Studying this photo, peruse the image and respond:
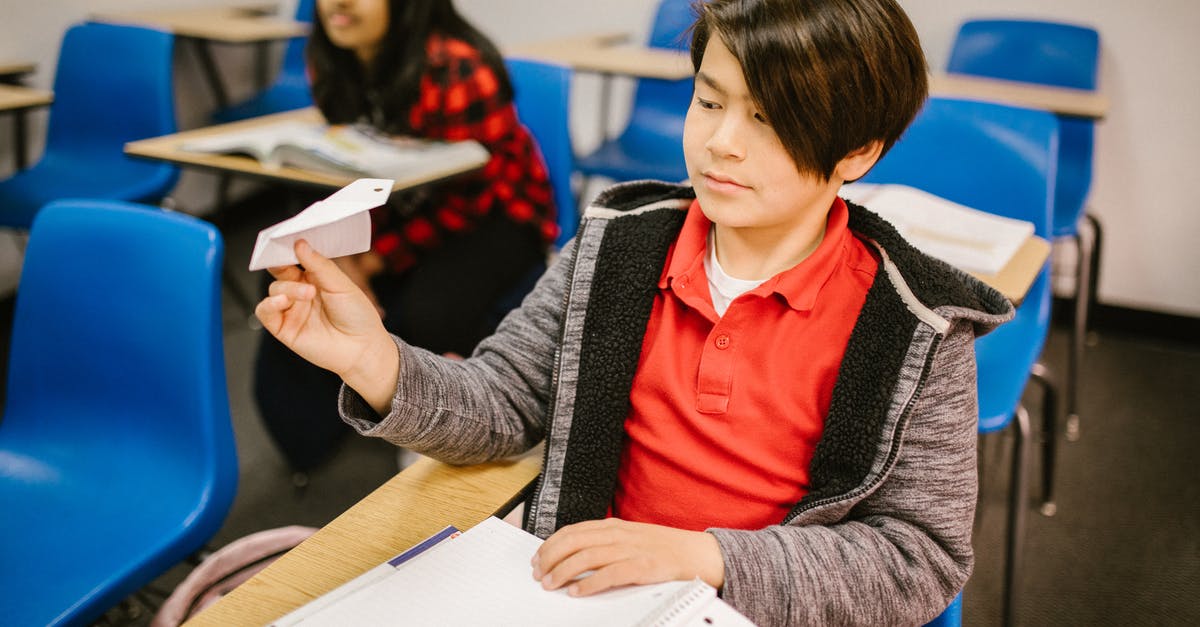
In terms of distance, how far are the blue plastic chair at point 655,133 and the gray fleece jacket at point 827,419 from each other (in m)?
1.73

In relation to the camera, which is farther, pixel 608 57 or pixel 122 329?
pixel 608 57

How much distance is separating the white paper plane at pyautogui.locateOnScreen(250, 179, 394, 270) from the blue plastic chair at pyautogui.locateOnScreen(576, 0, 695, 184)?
1980 millimetres

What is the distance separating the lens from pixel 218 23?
3486mm

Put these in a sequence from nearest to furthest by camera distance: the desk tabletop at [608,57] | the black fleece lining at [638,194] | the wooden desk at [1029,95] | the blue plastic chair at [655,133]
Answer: the black fleece lining at [638,194] → the wooden desk at [1029,95] → the desk tabletop at [608,57] → the blue plastic chair at [655,133]

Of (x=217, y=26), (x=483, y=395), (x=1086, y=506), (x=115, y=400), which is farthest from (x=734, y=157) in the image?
(x=217, y=26)

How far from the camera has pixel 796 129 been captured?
82 centimetres

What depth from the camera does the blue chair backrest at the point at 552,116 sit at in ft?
6.82

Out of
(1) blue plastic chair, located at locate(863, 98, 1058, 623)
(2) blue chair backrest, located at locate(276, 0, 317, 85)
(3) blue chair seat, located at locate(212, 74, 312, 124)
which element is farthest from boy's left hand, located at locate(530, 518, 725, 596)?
(2) blue chair backrest, located at locate(276, 0, 317, 85)

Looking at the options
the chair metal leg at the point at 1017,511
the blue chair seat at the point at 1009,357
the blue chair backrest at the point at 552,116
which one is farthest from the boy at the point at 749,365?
the blue chair backrest at the point at 552,116

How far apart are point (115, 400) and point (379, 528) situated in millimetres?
726

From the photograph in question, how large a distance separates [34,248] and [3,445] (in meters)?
0.31

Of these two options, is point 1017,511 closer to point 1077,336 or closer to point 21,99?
point 1077,336

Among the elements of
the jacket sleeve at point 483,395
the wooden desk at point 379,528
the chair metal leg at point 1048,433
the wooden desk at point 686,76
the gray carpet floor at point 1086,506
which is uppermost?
the wooden desk at point 686,76

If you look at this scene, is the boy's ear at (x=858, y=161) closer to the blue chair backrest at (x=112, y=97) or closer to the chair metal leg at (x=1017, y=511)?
the chair metal leg at (x=1017, y=511)
